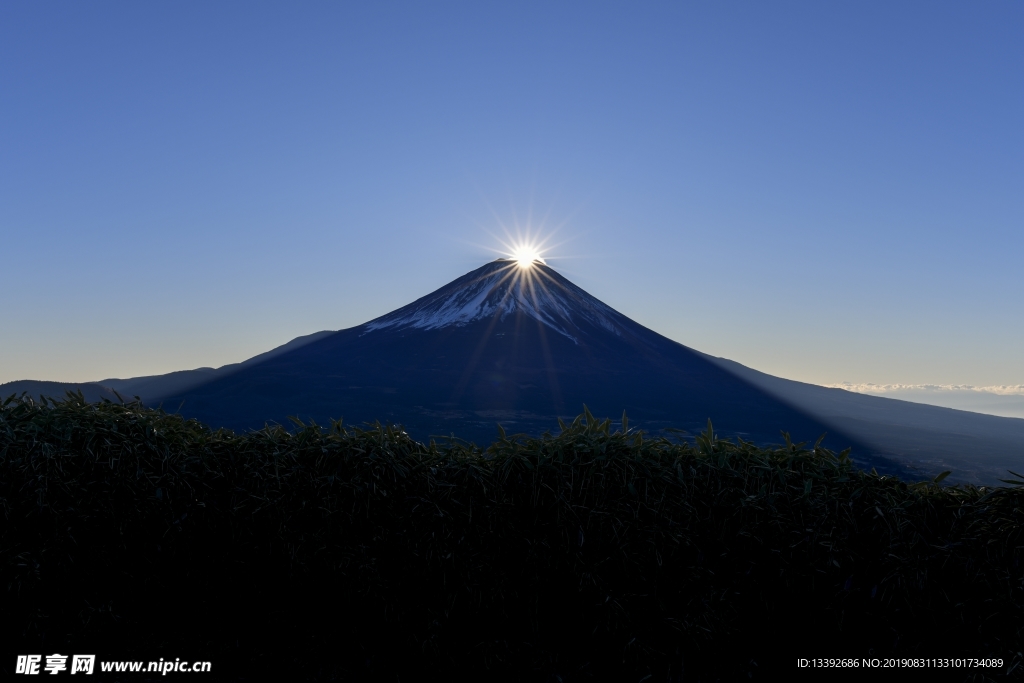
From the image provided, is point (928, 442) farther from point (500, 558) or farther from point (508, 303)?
point (500, 558)

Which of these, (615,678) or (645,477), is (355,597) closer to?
(615,678)

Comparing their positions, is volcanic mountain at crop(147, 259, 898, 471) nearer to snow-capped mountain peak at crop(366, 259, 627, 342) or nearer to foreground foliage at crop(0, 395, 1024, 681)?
snow-capped mountain peak at crop(366, 259, 627, 342)

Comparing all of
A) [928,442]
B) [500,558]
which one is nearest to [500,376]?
[928,442]

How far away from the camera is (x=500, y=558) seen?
4.24 meters

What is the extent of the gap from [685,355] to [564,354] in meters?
29.3

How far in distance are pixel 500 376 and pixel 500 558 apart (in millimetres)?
138013

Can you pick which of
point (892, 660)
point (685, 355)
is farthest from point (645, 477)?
point (685, 355)

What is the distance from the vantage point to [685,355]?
6344 inches

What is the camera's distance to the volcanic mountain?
122375mm

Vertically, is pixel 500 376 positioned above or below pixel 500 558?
above

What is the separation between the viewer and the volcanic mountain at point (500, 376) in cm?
12238

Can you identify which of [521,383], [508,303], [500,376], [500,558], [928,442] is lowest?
[928,442]

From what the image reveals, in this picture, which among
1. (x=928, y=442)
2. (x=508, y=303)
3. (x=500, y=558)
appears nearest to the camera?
(x=500, y=558)

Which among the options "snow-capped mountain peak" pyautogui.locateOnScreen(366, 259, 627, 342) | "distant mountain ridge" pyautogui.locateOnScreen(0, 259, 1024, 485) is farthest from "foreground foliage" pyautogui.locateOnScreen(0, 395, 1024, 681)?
"snow-capped mountain peak" pyautogui.locateOnScreen(366, 259, 627, 342)
